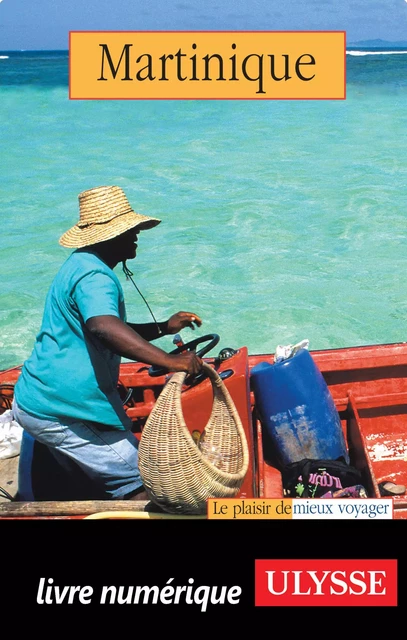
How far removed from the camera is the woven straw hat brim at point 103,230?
3.26 metres

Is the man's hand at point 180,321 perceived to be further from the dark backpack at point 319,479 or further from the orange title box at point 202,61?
the orange title box at point 202,61

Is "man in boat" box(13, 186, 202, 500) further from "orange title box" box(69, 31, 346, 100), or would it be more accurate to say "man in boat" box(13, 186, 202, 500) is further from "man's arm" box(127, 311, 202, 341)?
"orange title box" box(69, 31, 346, 100)

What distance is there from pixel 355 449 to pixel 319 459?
0.35m

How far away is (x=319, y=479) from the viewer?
4129 mm

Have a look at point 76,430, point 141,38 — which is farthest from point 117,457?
point 141,38

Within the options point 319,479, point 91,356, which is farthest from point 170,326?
point 319,479

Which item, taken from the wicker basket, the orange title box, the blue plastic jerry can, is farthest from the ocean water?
the wicker basket

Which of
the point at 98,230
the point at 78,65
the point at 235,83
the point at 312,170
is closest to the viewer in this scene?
the point at 98,230

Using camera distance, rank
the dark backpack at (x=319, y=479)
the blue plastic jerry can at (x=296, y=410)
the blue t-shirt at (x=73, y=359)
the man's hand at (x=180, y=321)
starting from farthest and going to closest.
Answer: the blue plastic jerry can at (x=296, y=410), the dark backpack at (x=319, y=479), the man's hand at (x=180, y=321), the blue t-shirt at (x=73, y=359)

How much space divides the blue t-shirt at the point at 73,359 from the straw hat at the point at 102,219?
0.07 metres

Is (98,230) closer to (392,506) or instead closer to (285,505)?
(285,505)

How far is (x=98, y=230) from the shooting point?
333 cm

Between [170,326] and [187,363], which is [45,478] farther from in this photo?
[187,363]

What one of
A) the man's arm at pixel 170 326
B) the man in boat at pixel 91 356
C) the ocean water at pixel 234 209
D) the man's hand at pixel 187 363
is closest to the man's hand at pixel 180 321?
the man's arm at pixel 170 326
